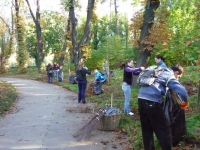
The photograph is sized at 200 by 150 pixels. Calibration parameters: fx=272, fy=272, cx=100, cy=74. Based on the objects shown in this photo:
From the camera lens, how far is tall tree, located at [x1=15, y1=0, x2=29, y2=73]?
35531mm

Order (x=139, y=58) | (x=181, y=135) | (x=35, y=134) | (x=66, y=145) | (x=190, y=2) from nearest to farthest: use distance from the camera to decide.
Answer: (x=181, y=135) → (x=66, y=145) → (x=190, y=2) → (x=35, y=134) → (x=139, y=58)

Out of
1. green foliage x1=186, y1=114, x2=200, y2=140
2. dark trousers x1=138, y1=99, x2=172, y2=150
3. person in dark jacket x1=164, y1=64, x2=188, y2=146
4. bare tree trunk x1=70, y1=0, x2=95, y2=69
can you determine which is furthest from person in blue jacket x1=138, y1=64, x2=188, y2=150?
bare tree trunk x1=70, y1=0, x2=95, y2=69

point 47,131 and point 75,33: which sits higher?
point 75,33

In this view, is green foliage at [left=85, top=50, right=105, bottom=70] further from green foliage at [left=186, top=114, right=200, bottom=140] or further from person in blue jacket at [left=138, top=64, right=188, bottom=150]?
person in blue jacket at [left=138, top=64, right=188, bottom=150]

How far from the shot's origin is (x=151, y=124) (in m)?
4.64

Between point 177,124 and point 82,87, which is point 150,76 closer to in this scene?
point 177,124

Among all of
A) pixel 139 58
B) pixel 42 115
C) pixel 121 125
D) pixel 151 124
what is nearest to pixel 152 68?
pixel 151 124

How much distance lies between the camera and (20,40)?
36.0m

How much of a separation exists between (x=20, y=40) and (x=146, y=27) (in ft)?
85.1

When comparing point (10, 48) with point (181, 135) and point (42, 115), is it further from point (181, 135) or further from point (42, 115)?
point (181, 135)

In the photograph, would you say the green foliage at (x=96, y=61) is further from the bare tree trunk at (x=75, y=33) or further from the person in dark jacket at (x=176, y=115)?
the person in dark jacket at (x=176, y=115)

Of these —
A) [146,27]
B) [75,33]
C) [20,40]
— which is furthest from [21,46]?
[146,27]

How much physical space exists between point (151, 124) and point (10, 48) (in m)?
38.2

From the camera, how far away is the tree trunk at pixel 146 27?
13.3 m
